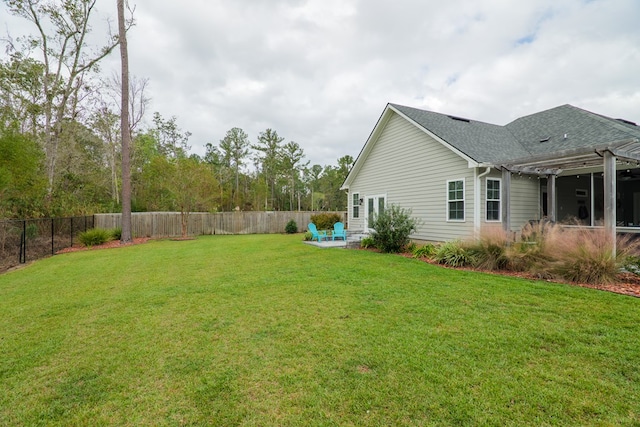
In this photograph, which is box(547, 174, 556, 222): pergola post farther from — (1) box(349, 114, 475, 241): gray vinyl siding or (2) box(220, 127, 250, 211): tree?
(2) box(220, 127, 250, 211): tree

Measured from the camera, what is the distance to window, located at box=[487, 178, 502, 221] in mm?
9132

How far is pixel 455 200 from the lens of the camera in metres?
9.57

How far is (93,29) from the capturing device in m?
16.5

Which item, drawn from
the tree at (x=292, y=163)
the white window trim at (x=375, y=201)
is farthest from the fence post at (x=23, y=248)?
the tree at (x=292, y=163)

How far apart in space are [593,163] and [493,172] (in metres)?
2.31

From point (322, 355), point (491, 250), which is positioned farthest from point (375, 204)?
point (322, 355)

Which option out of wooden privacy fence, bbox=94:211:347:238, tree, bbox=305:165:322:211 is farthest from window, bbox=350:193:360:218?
tree, bbox=305:165:322:211

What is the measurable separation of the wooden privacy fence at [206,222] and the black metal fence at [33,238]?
7.46ft

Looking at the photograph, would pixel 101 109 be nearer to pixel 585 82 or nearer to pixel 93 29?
pixel 93 29

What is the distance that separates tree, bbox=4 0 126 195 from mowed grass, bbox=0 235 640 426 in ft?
49.5

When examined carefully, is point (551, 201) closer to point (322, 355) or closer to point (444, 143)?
point (444, 143)

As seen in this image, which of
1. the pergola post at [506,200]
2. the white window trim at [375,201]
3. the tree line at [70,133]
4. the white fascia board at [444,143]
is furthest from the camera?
the white window trim at [375,201]

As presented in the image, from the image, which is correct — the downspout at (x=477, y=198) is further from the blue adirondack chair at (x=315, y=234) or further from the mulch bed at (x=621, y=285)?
the blue adirondack chair at (x=315, y=234)

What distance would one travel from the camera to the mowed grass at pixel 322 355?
2.14 meters
